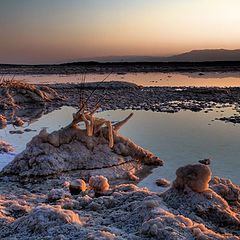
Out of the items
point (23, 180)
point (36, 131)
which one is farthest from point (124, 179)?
point (36, 131)

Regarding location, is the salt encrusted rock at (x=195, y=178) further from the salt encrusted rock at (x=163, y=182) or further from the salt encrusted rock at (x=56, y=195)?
the salt encrusted rock at (x=56, y=195)

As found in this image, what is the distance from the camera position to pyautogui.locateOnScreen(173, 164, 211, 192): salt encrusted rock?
3.27 metres

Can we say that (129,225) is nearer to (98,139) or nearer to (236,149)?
(98,139)

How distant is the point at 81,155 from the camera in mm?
5426

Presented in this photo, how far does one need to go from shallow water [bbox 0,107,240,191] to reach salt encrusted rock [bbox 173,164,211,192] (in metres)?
1.34

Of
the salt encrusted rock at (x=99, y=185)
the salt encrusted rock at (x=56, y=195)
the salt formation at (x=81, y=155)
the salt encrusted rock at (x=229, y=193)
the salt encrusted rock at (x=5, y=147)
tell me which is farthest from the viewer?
A: the salt encrusted rock at (x=5, y=147)

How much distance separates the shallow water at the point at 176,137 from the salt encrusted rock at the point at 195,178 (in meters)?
1.34

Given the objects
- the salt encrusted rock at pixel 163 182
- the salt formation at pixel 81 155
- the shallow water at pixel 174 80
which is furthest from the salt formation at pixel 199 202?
the shallow water at pixel 174 80

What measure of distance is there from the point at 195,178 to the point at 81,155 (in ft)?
8.70

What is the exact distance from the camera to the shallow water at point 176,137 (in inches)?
217

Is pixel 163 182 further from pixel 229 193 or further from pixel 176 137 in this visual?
pixel 176 137

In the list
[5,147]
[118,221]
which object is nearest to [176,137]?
[5,147]

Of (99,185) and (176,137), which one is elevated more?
(99,185)

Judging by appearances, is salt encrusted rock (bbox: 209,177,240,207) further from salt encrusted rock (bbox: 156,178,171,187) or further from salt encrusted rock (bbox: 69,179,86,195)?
salt encrusted rock (bbox: 69,179,86,195)
